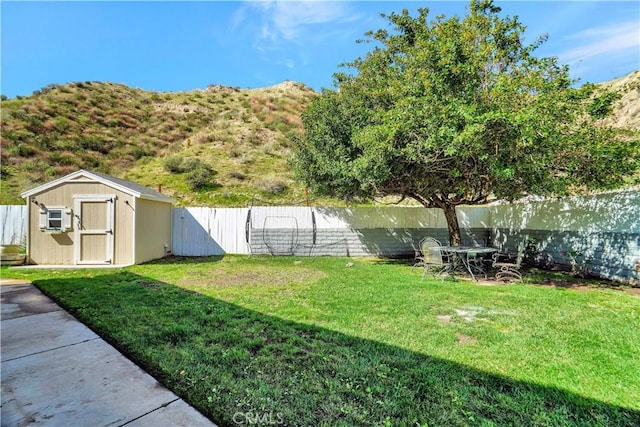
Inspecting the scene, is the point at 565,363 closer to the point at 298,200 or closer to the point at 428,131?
the point at 428,131

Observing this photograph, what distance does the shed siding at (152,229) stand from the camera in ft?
27.6

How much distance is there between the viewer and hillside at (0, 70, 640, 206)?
16172 mm

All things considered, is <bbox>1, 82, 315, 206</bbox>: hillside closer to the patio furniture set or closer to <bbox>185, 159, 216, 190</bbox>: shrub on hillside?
<bbox>185, 159, 216, 190</bbox>: shrub on hillside

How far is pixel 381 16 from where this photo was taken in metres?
8.18

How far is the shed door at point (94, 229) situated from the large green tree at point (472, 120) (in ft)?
19.4

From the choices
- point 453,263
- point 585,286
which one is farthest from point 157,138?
point 585,286

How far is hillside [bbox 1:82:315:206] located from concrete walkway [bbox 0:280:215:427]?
12537mm

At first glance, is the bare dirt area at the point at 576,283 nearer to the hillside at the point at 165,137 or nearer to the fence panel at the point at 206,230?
the fence panel at the point at 206,230

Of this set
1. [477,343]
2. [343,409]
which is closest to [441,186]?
[477,343]

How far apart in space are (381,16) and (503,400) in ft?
29.3

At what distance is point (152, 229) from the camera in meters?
9.09

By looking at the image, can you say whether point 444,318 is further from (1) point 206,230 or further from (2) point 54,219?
(2) point 54,219

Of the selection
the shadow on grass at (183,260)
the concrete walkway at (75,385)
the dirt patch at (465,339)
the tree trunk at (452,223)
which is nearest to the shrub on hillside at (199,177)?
the shadow on grass at (183,260)

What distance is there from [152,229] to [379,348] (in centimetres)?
827
